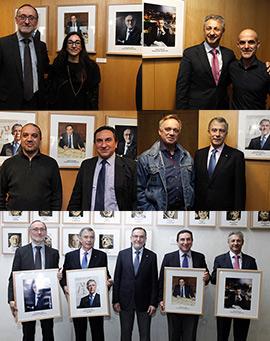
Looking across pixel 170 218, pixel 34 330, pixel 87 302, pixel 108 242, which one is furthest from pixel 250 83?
pixel 34 330

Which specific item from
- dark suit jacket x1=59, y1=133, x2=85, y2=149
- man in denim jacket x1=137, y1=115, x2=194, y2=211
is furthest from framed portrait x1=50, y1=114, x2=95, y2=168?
man in denim jacket x1=137, y1=115, x2=194, y2=211

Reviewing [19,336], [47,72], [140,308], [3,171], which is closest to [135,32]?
[47,72]

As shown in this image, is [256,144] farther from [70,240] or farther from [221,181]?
[70,240]

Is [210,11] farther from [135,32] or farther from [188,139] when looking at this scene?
[188,139]

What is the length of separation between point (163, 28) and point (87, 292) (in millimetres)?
1571

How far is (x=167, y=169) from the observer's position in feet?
8.74

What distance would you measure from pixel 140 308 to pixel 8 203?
0.98 meters

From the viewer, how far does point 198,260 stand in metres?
2.81

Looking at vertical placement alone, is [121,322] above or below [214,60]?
below

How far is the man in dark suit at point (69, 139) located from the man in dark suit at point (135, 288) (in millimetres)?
644

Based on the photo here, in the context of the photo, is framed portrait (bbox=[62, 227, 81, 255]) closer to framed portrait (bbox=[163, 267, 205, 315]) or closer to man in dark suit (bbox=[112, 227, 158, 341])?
man in dark suit (bbox=[112, 227, 158, 341])

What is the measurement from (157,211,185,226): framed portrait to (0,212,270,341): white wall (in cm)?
3

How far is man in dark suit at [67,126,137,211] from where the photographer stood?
8.75 ft

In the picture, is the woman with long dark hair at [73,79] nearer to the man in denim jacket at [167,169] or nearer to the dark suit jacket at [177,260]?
the man in denim jacket at [167,169]
